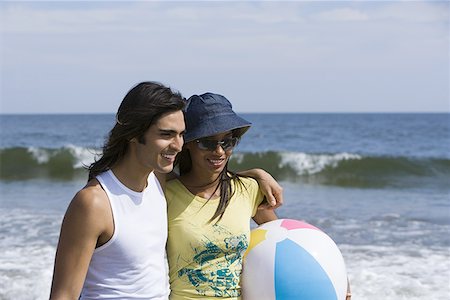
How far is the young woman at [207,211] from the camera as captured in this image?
3.36 m

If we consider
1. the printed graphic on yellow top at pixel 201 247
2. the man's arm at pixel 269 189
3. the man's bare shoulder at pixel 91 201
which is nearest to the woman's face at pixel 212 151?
the printed graphic on yellow top at pixel 201 247

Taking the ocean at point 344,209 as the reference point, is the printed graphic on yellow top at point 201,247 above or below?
above

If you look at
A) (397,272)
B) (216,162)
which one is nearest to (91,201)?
(216,162)

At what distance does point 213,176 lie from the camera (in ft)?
11.6

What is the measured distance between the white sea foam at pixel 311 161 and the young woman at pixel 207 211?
15.8 meters

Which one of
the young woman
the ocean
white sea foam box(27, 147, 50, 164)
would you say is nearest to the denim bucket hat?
the young woman

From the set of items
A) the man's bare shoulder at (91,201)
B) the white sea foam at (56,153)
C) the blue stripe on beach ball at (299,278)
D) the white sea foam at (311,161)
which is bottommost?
the white sea foam at (311,161)

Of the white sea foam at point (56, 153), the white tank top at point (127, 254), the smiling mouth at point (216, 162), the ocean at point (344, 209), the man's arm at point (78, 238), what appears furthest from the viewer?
the white sea foam at point (56, 153)

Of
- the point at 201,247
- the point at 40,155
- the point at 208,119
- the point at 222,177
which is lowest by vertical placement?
the point at 40,155

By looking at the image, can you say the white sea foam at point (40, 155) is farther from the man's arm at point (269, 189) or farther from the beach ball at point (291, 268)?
the beach ball at point (291, 268)

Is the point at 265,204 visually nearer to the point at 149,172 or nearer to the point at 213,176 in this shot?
the point at 213,176

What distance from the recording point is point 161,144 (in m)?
2.97

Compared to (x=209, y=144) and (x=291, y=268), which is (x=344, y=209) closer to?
(x=291, y=268)

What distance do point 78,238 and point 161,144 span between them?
0.51 m
